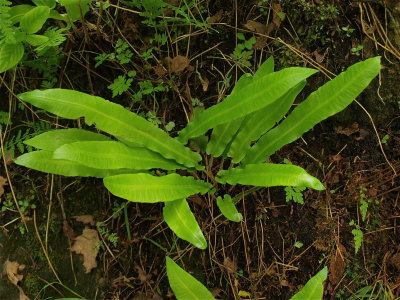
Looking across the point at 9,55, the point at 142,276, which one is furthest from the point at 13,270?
the point at 9,55

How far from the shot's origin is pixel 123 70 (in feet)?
6.00

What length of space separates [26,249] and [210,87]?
112 centimetres

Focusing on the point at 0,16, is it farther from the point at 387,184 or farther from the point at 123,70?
the point at 387,184

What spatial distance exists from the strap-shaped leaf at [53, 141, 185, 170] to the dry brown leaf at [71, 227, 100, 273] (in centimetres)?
48

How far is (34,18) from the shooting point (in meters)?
1.49

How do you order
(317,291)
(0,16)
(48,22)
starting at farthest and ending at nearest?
(48,22) → (317,291) → (0,16)

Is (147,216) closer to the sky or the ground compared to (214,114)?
closer to the ground

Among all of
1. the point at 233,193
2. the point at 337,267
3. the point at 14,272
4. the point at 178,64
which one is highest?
the point at 178,64

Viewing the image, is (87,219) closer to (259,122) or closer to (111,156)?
(111,156)

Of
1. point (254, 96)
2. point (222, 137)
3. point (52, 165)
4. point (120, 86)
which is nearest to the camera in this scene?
point (254, 96)

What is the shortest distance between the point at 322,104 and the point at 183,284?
854mm

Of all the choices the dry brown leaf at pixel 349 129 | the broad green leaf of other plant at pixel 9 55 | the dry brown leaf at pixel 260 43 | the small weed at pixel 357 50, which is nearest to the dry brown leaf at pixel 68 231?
the broad green leaf of other plant at pixel 9 55

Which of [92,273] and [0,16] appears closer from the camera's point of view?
[0,16]

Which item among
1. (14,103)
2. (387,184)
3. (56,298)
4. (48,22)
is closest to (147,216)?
(56,298)
